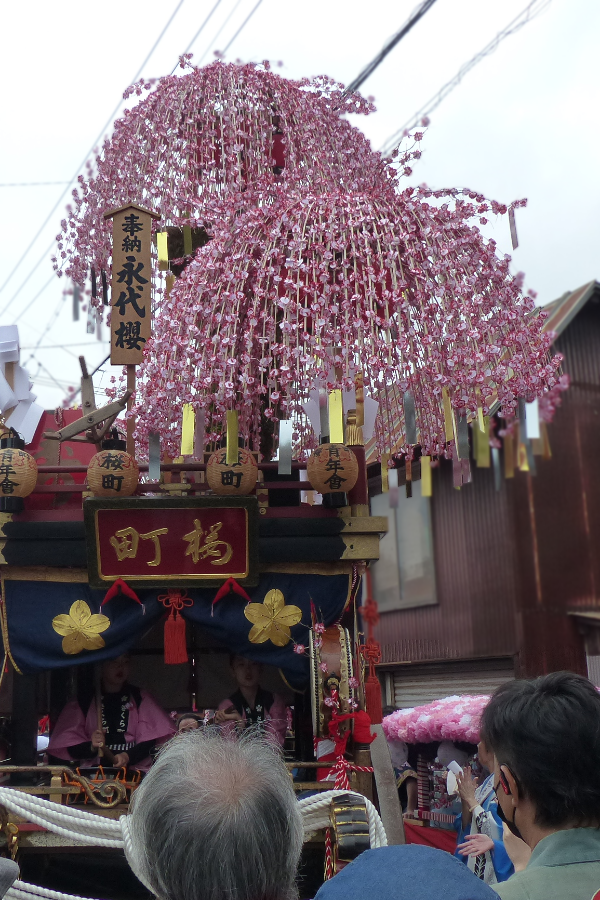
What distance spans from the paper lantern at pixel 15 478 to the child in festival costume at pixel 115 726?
4.82ft

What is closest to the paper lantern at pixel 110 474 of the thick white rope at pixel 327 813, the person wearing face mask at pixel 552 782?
the thick white rope at pixel 327 813

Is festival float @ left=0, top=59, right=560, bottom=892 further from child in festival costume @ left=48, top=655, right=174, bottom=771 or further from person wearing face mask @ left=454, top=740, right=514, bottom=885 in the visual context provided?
person wearing face mask @ left=454, top=740, right=514, bottom=885

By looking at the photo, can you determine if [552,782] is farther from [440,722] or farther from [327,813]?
[440,722]

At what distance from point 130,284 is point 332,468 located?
1998 millimetres

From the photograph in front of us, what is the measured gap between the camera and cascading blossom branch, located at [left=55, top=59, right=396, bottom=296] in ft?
23.1

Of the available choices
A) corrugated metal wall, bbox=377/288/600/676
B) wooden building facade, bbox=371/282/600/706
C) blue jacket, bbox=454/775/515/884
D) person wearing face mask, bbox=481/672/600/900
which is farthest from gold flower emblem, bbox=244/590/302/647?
corrugated metal wall, bbox=377/288/600/676

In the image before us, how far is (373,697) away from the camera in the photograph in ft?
17.4

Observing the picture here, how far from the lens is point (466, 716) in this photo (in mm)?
7672

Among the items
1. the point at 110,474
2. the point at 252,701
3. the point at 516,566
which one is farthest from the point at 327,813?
the point at 516,566

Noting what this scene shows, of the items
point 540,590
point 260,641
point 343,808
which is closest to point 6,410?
point 260,641

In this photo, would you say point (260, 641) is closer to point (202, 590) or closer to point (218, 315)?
point (202, 590)

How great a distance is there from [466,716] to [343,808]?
357 cm

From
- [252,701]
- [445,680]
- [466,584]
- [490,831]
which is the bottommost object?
[445,680]

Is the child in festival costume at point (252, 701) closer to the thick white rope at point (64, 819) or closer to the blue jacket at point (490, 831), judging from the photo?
the blue jacket at point (490, 831)
